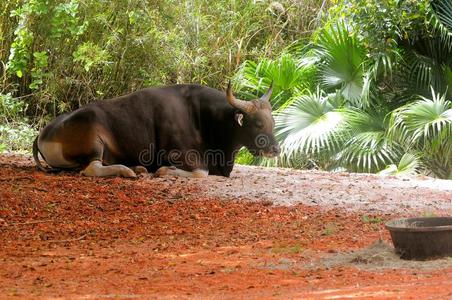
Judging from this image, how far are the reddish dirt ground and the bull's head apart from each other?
64 cm

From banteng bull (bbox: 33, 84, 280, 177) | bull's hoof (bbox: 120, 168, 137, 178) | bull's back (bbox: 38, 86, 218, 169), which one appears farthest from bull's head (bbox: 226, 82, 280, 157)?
bull's hoof (bbox: 120, 168, 137, 178)

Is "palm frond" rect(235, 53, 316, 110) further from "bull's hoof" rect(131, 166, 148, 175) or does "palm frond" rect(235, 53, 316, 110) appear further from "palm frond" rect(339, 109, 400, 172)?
"bull's hoof" rect(131, 166, 148, 175)

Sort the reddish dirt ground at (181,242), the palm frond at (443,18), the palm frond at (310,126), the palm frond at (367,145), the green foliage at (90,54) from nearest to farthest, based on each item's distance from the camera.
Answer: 1. the reddish dirt ground at (181,242)
2. the palm frond at (367,145)
3. the palm frond at (310,126)
4. the palm frond at (443,18)
5. the green foliage at (90,54)

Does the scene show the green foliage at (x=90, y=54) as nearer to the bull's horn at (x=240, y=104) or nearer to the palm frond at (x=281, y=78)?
the palm frond at (x=281, y=78)

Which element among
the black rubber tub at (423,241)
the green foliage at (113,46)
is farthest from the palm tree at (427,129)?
the black rubber tub at (423,241)

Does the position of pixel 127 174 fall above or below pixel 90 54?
below

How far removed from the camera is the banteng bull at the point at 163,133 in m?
11.4

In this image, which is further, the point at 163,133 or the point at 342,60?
the point at 342,60

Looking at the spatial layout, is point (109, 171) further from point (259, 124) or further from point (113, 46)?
point (113, 46)

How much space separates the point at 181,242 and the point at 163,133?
398 cm

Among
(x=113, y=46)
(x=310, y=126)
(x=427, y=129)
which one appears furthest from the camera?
(x=113, y=46)

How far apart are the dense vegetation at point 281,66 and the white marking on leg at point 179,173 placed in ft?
9.97

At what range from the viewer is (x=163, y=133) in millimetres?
11727

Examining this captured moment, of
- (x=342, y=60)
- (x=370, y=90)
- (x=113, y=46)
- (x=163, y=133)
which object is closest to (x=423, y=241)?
(x=163, y=133)
